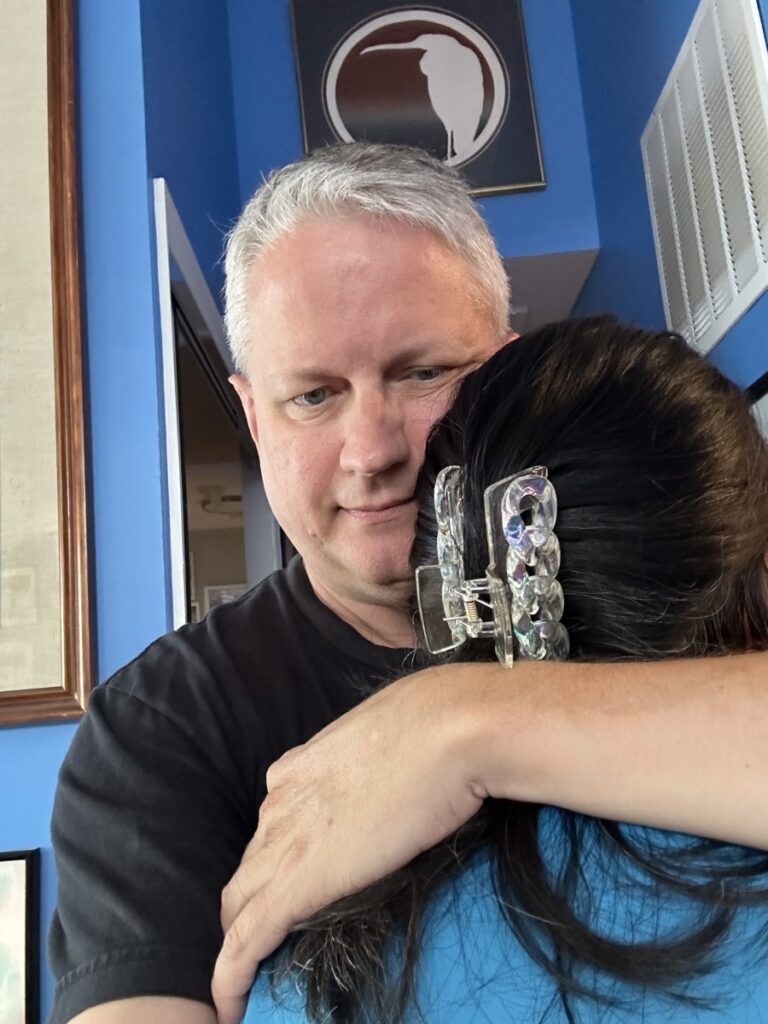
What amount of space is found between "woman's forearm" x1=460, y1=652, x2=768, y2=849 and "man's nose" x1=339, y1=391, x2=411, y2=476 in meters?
0.32

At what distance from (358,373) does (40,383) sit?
89 cm

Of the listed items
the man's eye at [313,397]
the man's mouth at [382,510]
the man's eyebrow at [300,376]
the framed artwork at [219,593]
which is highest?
the man's eyebrow at [300,376]

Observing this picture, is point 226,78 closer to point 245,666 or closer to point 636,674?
point 245,666

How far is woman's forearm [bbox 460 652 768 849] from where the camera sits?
43 centimetres

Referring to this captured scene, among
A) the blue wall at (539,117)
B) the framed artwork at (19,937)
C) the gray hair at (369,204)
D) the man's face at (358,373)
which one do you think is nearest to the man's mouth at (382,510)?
the man's face at (358,373)

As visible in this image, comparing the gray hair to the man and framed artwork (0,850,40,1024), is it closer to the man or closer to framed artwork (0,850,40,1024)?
the man

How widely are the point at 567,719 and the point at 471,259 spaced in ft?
1.70

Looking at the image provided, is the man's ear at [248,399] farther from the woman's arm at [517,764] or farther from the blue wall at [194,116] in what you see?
the blue wall at [194,116]

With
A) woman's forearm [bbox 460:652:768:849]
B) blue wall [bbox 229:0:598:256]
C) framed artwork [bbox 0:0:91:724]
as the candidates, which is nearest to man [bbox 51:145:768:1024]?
woman's forearm [bbox 460:652:768:849]

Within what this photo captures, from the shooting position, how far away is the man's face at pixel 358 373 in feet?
2.52

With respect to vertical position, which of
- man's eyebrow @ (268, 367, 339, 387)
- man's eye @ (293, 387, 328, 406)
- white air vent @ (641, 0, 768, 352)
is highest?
white air vent @ (641, 0, 768, 352)

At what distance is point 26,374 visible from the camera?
4.89 ft

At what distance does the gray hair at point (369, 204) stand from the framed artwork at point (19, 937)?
890 millimetres

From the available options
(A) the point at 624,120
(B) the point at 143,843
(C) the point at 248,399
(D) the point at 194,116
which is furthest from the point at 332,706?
(A) the point at 624,120
